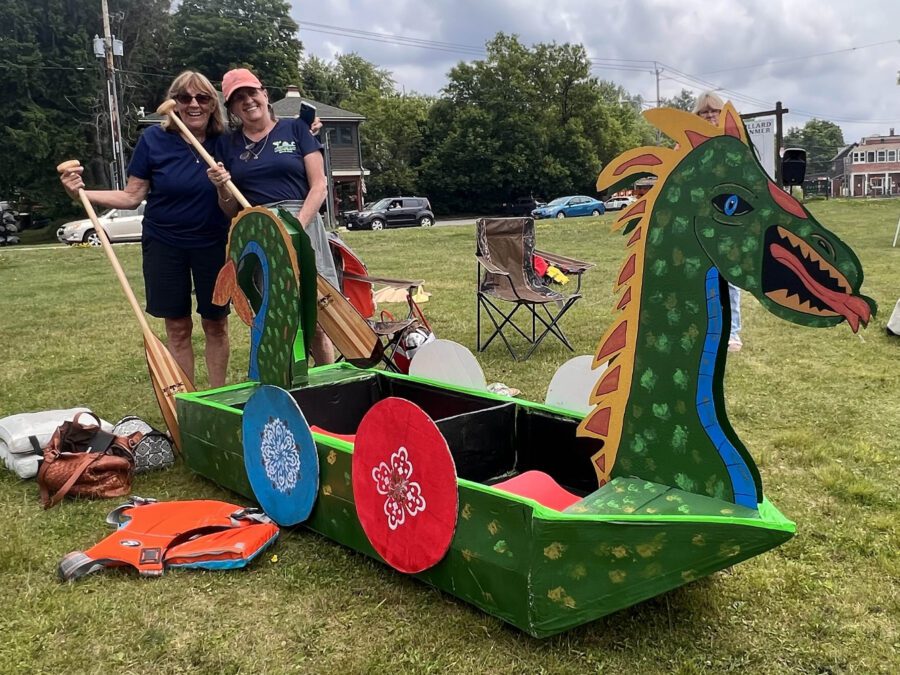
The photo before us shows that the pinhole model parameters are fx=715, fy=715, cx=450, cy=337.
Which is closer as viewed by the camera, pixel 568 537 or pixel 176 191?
pixel 568 537

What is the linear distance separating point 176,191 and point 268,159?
0.52 m

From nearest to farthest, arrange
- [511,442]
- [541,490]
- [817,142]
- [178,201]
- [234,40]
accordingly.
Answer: [541,490], [511,442], [178,201], [234,40], [817,142]

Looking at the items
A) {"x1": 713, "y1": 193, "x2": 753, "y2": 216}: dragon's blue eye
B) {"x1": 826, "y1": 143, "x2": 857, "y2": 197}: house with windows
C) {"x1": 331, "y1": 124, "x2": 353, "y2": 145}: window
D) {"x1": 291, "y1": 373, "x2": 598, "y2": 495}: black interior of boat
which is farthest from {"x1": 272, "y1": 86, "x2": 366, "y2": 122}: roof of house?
{"x1": 826, "y1": 143, "x2": 857, "y2": 197}: house with windows

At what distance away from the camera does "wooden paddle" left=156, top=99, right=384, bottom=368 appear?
332 centimetres

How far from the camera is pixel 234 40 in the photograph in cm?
3759

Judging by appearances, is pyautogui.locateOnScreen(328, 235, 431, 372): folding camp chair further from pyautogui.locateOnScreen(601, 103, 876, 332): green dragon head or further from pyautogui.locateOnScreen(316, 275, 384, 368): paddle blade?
pyautogui.locateOnScreen(601, 103, 876, 332): green dragon head

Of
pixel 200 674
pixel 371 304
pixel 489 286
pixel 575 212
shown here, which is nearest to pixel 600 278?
pixel 489 286

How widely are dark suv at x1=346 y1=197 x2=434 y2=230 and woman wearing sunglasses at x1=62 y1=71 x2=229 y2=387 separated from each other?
2222 cm

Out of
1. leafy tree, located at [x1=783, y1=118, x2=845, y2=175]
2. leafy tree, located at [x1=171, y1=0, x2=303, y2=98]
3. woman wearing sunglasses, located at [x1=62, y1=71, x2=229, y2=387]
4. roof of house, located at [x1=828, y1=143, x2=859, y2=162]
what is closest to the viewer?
woman wearing sunglasses, located at [x1=62, y1=71, x2=229, y2=387]

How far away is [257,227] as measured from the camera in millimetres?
2994

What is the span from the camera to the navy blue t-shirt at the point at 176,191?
365 centimetres

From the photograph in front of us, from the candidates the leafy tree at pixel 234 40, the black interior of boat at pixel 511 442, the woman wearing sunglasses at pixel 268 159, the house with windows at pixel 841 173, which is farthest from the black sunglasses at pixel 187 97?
the house with windows at pixel 841 173

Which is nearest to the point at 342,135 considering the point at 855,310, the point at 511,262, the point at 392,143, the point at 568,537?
the point at 392,143

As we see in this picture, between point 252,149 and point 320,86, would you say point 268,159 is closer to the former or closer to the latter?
point 252,149
